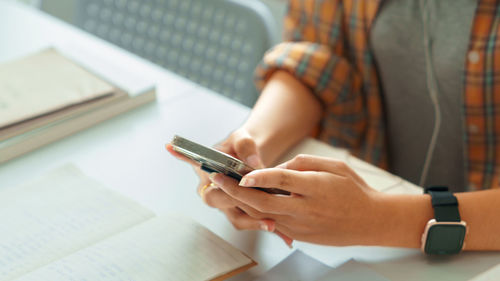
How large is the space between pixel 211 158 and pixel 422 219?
287 mm

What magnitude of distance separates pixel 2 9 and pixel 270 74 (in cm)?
68

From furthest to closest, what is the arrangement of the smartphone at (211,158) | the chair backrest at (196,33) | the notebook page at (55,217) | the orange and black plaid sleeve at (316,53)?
the chair backrest at (196,33), the orange and black plaid sleeve at (316,53), the notebook page at (55,217), the smartphone at (211,158)

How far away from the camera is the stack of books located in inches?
34.1

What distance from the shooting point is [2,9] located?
4.21 feet

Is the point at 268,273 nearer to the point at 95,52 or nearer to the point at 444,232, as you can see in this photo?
the point at 444,232

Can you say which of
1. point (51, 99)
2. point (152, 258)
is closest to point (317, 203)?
point (152, 258)

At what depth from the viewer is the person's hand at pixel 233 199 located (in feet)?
2.20

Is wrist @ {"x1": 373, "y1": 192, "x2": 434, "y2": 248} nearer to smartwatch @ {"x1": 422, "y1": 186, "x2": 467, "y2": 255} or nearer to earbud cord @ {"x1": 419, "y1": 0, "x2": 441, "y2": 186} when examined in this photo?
smartwatch @ {"x1": 422, "y1": 186, "x2": 467, "y2": 255}

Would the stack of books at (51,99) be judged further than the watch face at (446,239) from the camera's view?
Yes

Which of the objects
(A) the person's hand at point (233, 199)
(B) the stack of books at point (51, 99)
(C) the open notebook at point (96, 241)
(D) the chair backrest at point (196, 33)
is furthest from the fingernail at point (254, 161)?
(D) the chair backrest at point (196, 33)

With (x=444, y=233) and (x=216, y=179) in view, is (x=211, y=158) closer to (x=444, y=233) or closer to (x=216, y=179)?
(x=216, y=179)

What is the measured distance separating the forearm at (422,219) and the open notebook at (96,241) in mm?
171

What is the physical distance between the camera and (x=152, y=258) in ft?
2.12

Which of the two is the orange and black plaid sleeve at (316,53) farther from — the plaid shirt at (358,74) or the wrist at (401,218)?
the wrist at (401,218)
